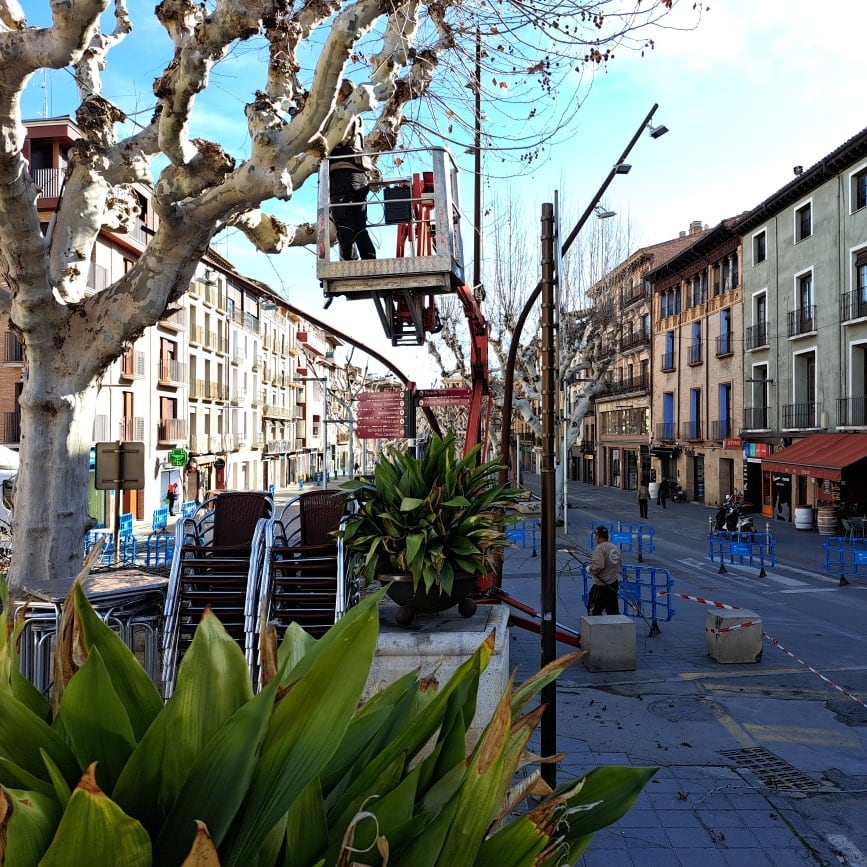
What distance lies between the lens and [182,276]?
6.53 meters

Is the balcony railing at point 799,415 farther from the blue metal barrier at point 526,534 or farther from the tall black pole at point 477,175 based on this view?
the tall black pole at point 477,175

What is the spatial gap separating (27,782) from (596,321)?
27857mm

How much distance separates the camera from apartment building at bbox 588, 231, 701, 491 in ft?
149

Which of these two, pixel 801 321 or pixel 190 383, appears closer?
pixel 801 321

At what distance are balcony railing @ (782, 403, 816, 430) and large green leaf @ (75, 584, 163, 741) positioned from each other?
95.3 feet

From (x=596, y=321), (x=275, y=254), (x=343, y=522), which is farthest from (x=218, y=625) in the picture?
(x=596, y=321)

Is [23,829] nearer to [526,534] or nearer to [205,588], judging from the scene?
[205,588]

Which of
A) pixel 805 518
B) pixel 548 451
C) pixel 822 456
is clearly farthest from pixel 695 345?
pixel 548 451

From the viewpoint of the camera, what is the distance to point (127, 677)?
1.39m

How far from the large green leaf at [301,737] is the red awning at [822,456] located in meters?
23.3

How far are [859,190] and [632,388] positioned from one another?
79.8ft

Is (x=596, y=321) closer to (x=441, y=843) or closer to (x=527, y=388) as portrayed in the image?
(x=527, y=388)

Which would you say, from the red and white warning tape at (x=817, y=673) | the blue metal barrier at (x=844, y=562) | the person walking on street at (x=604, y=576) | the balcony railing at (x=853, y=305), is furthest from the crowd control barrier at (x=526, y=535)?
the balcony railing at (x=853, y=305)

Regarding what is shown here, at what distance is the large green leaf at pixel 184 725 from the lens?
45.1 inches
